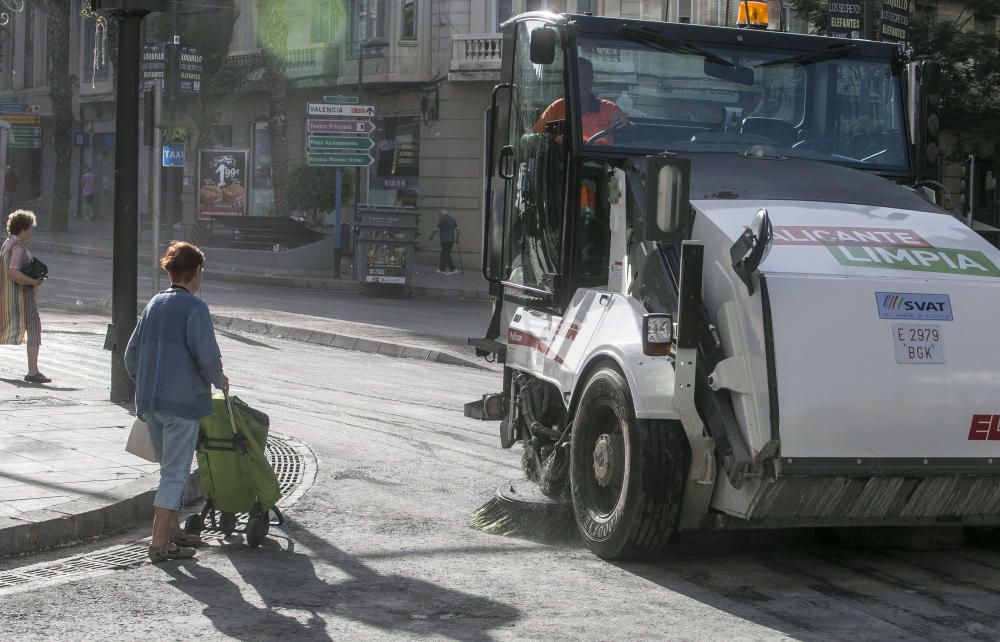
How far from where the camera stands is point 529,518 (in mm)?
7672

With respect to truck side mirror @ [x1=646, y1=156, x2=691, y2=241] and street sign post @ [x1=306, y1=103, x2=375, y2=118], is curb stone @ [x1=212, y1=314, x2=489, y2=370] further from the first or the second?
truck side mirror @ [x1=646, y1=156, x2=691, y2=241]

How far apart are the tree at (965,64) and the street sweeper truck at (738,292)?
38.3ft

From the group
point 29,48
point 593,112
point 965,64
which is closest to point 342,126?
point 965,64

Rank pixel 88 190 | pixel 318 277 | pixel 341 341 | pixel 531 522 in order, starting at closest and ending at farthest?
pixel 531 522, pixel 341 341, pixel 318 277, pixel 88 190

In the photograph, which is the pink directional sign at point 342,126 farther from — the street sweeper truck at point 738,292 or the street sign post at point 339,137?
the street sweeper truck at point 738,292

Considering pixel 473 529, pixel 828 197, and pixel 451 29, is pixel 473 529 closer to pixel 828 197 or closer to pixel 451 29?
pixel 828 197

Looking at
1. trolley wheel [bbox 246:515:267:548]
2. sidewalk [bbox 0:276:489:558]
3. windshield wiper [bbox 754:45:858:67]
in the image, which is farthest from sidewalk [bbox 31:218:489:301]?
trolley wheel [bbox 246:515:267:548]

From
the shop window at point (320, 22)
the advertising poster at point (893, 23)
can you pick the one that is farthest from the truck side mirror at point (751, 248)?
the shop window at point (320, 22)

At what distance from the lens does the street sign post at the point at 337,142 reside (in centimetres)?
2947

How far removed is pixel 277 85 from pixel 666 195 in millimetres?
34227

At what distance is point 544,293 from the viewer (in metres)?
8.17

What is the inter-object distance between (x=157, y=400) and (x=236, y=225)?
27911 millimetres

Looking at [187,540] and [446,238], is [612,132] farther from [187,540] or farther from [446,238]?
[446,238]

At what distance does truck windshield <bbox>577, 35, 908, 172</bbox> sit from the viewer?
7844 mm
